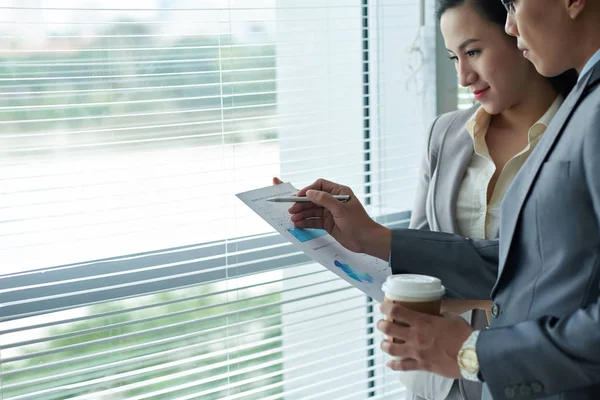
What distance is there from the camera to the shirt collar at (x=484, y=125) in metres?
1.79

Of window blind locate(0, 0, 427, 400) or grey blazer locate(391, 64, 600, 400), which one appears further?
window blind locate(0, 0, 427, 400)

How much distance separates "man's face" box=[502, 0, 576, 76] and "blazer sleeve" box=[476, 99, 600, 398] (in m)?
0.13

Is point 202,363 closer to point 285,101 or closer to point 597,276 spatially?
point 285,101

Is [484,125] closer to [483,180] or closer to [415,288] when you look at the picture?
[483,180]

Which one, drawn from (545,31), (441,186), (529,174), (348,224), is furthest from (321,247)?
(545,31)

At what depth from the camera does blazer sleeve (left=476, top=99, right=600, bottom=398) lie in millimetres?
1122

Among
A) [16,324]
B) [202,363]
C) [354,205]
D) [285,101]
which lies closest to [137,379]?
[202,363]

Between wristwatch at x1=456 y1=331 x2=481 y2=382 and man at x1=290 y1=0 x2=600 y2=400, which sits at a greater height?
man at x1=290 y1=0 x2=600 y2=400

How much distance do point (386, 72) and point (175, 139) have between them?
33.8 inches

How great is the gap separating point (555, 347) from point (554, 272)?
14cm

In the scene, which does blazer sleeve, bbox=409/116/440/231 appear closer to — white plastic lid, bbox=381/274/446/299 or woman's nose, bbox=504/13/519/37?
woman's nose, bbox=504/13/519/37

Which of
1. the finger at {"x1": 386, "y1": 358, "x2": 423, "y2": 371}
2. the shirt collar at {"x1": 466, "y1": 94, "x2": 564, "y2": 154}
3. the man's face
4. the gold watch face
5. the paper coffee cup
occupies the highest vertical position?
the man's face

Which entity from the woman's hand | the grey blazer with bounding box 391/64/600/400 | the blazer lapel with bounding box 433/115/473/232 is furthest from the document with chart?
the grey blazer with bounding box 391/64/600/400

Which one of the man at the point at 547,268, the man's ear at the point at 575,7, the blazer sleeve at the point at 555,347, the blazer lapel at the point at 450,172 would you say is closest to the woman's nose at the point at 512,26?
the man at the point at 547,268
